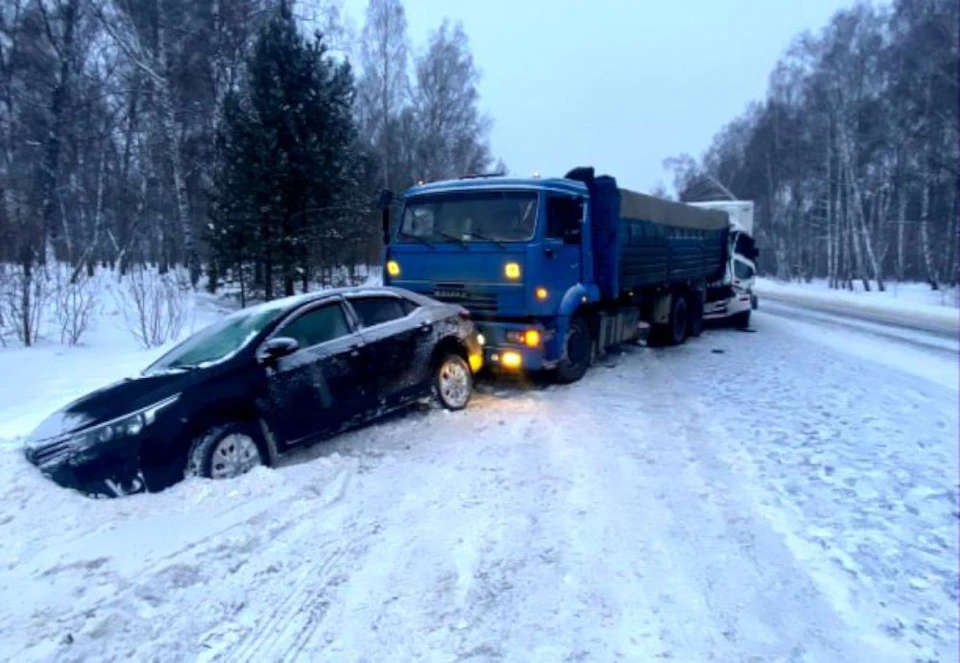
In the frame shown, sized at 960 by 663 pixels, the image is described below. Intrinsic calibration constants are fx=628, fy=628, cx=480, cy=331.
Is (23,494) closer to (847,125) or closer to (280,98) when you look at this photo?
(280,98)

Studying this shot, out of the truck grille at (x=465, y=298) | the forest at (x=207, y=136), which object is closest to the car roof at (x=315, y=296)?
the truck grille at (x=465, y=298)

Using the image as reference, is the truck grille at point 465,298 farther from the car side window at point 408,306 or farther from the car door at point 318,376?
the car door at point 318,376

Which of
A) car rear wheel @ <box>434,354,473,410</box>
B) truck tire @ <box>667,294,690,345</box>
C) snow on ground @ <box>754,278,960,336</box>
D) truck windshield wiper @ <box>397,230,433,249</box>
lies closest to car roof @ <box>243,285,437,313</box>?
car rear wheel @ <box>434,354,473,410</box>

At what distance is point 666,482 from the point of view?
5.14 metres

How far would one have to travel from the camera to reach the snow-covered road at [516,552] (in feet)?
10.2

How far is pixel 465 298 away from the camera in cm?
848

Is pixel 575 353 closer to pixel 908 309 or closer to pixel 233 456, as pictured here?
pixel 233 456

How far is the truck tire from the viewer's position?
43.3 feet

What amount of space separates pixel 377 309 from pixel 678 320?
28.1 feet

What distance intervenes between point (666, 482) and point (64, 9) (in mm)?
24776

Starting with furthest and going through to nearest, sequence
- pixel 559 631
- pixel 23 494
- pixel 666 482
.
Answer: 1. pixel 666 482
2. pixel 23 494
3. pixel 559 631

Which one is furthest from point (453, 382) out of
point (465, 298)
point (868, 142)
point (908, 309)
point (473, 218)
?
point (868, 142)

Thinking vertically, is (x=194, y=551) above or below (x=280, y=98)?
below

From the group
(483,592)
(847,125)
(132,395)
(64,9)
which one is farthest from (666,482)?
(847,125)
